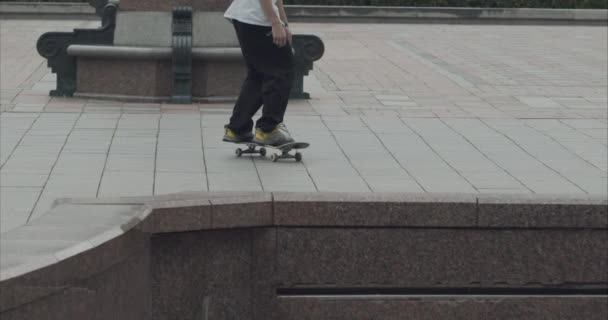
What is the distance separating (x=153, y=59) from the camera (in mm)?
11328

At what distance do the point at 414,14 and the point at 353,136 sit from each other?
45.6 ft

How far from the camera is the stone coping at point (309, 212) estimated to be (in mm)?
6023

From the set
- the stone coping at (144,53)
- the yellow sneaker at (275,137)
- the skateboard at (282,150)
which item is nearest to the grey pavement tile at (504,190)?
the skateboard at (282,150)

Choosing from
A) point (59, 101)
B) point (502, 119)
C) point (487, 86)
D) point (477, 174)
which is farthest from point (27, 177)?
point (487, 86)

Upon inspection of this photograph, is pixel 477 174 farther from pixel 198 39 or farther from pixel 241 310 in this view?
pixel 198 39

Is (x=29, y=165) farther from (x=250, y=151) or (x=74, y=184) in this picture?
(x=250, y=151)

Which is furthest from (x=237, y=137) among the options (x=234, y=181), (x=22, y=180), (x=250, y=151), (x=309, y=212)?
(x=309, y=212)

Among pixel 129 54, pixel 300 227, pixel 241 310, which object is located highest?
pixel 129 54

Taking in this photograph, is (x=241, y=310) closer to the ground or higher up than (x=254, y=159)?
closer to the ground

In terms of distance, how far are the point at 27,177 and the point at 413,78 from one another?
6973 mm

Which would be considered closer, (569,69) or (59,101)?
(59,101)

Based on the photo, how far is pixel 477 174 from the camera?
779cm

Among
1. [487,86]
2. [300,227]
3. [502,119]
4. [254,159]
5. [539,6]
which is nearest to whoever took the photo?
[300,227]

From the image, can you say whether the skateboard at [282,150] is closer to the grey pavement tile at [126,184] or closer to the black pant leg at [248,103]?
the black pant leg at [248,103]
